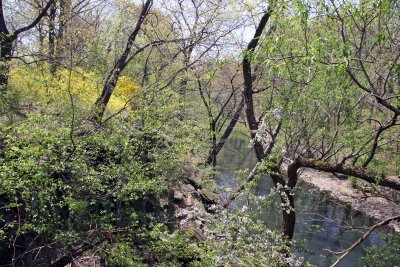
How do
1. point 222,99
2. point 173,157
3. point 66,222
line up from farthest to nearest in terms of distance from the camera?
point 222,99, point 173,157, point 66,222

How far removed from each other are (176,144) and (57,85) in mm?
3122

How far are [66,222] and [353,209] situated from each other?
16.5 meters

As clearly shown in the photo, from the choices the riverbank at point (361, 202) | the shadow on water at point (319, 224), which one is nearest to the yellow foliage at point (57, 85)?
the shadow on water at point (319, 224)

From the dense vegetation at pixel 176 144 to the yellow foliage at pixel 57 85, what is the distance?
0.05 metres

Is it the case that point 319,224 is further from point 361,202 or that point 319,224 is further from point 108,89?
point 108,89

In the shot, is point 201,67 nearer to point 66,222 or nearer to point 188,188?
point 188,188

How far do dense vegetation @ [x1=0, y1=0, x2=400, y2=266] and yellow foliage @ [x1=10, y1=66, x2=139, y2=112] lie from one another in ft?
0.17

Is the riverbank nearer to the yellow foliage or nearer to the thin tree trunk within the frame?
the thin tree trunk

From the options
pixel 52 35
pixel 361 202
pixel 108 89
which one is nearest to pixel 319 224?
pixel 361 202

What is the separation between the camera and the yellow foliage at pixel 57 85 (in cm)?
882

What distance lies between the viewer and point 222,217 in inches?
211

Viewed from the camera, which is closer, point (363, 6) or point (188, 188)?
point (363, 6)

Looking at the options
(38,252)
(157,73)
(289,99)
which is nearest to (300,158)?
(289,99)

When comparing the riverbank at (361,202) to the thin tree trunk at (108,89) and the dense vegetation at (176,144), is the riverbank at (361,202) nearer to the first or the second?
the dense vegetation at (176,144)
